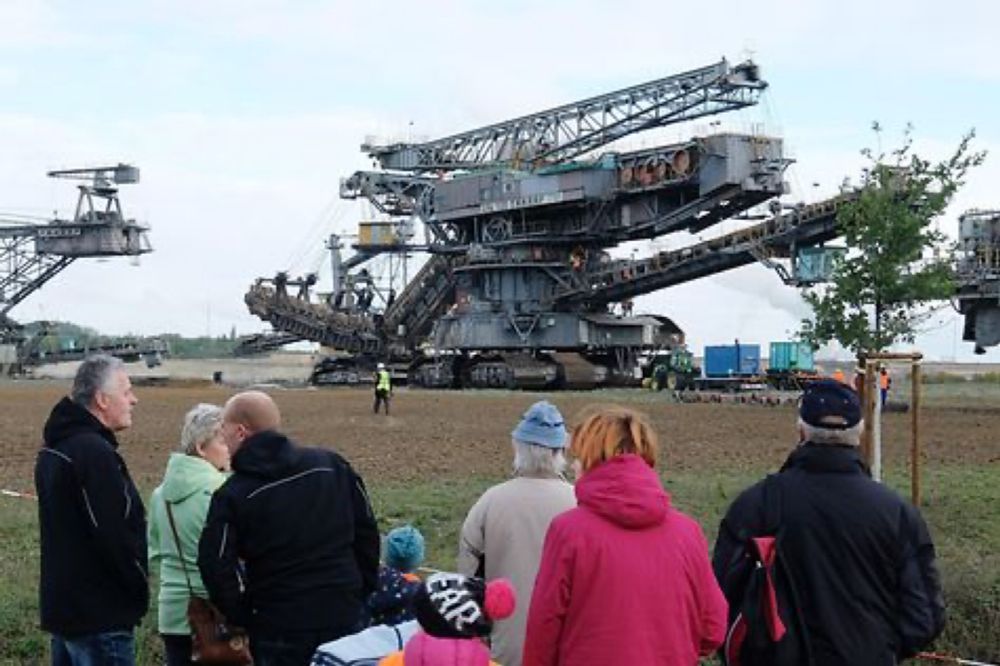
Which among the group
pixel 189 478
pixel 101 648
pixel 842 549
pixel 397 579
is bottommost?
pixel 101 648

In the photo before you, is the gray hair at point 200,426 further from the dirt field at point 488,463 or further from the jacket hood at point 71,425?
the dirt field at point 488,463

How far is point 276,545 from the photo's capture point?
558cm

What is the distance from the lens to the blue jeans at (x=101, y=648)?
593cm

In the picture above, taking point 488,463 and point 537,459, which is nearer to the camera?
point 537,459

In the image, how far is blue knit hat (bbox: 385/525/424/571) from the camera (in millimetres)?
5621

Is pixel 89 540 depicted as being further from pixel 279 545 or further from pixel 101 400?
pixel 279 545

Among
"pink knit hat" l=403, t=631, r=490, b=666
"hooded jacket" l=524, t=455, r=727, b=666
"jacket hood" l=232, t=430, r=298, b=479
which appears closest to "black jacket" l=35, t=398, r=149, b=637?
"jacket hood" l=232, t=430, r=298, b=479

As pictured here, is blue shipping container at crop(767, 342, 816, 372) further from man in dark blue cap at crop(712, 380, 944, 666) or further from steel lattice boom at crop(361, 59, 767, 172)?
man in dark blue cap at crop(712, 380, 944, 666)

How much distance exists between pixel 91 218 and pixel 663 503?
82.3 m

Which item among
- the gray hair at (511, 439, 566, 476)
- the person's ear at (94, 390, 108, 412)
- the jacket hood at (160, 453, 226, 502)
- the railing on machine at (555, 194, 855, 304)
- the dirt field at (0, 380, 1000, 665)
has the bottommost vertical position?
the dirt field at (0, 380, 1000, 665)

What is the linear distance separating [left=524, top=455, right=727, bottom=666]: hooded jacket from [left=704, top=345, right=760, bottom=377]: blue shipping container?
1868 inches

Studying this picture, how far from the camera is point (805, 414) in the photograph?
5262mm

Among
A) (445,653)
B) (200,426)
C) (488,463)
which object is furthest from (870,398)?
(488,463)

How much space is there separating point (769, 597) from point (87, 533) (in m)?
2.99
